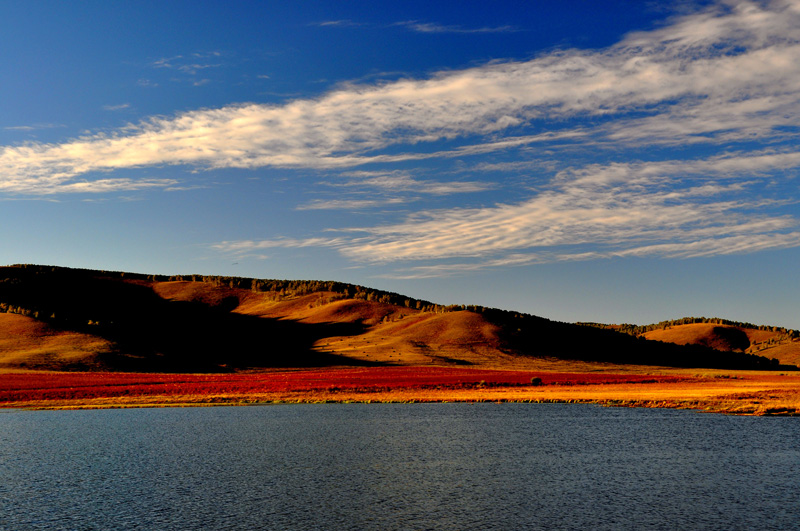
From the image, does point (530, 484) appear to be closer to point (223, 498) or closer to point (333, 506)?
point (333, 506)

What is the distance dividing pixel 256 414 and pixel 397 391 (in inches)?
990

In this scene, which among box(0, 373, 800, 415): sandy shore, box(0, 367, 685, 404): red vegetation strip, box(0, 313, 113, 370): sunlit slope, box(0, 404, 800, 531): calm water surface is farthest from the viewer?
box(0, 313, 113, 370): sunlit slope

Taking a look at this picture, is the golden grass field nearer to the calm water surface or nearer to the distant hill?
the distant hill

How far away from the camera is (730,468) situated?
3061 cm

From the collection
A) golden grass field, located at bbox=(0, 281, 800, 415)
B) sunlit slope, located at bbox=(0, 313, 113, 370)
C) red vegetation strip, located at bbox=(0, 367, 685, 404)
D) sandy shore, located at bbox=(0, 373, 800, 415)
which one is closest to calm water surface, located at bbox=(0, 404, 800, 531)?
sandy shore, located at bbox=(0, 373, 800, 415)

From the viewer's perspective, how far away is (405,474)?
29922 millimetres

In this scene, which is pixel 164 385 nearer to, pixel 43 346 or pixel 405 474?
pixel 43 346

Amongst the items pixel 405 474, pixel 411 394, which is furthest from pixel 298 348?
pixel 405 474

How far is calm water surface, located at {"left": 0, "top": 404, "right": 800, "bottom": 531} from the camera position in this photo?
22734mm

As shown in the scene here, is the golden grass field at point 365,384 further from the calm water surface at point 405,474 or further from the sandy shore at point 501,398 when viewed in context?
the calm water surface at point 405,474

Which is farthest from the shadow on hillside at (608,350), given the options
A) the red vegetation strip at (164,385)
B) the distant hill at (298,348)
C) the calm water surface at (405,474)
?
the calm water surface at (405,474)

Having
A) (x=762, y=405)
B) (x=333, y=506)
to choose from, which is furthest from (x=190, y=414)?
(x=762, y=405)

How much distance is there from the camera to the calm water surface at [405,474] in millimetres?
22734

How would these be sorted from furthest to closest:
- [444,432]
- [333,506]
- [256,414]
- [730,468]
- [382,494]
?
[256,414]
[444,432]
[730,468]
[382,494]
[333,506]
